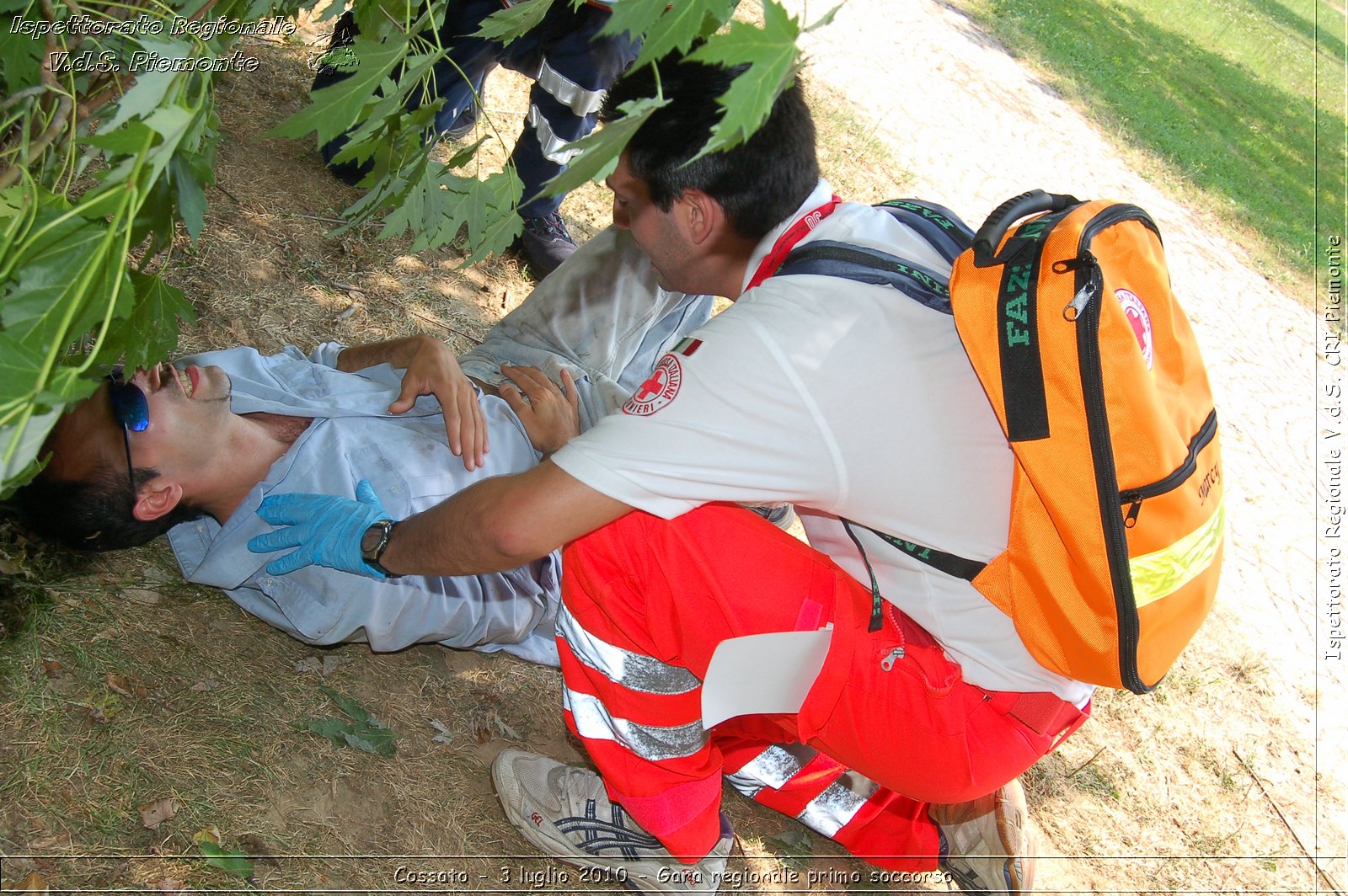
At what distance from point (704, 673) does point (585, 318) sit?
130 cm

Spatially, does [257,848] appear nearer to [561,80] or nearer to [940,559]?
[940,559]

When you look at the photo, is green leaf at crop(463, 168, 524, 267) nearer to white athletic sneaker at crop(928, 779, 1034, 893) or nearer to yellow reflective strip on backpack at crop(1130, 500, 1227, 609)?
yellow reflective strip on backpack at crop(1130, 500, 1227, 609)

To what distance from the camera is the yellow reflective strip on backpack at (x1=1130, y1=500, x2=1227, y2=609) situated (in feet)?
5.89

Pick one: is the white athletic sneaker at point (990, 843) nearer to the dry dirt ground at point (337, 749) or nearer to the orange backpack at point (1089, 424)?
the dry dirt ground at point (337, 749)

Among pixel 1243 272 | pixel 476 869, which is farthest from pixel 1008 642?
pixel 1243 272

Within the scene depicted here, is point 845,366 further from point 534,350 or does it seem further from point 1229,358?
point 1229,358

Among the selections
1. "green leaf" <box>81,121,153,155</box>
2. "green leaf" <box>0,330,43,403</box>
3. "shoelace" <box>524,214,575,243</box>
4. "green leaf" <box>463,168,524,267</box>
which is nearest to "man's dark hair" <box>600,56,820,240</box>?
"green leaf" <box>463,168,524,267</box>

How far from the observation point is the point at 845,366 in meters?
1.81

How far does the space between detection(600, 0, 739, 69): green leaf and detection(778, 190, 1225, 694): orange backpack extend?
80cm

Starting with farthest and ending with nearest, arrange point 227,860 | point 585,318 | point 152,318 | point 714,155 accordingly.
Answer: point 585,318, point 714,155, point 227,860, point 152,318

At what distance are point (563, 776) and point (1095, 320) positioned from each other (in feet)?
5.17

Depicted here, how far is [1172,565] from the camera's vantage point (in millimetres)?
1844

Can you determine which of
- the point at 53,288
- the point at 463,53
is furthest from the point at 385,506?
the point at 463,53

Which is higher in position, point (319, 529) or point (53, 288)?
point (53, 288)
